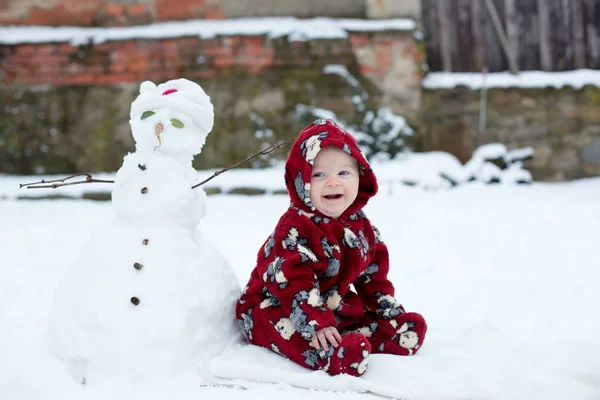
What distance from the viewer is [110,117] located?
502 cm

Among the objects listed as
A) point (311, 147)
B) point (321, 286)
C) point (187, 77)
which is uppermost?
point (187, 77)

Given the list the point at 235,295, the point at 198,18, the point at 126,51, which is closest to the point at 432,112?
the point at 198,18

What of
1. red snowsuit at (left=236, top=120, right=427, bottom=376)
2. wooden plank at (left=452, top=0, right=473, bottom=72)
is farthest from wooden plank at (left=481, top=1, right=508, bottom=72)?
red snowsuit at (left=236, top=120, right=427, bottom=376)

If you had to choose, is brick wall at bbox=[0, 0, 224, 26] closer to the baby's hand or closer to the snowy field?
the snowy field

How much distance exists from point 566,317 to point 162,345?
60.3 inches

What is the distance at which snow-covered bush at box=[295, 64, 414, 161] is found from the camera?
16.3 ft

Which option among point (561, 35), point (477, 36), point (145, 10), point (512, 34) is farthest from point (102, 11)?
point (561, 35)

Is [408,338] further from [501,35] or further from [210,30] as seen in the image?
[501,35]

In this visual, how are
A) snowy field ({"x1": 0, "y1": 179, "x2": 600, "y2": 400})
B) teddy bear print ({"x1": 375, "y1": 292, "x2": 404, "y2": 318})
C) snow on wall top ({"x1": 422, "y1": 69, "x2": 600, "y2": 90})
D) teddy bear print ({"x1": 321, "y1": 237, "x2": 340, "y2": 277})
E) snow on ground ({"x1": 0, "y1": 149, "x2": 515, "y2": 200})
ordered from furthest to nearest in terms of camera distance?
snow on wall top ({"x1": 422, "y1": 69, "x2": 600, "y2": 90}) < snow on ground ({"x1": 0, "y1": 149, "x2": 515, "y2": 200}) < teddy bear print ({"x1": 375, "y1": 292, "x2": 404, "y2": 318}) < teddy bear print ({"x1": 321, "y1": 237, "x2": 340, "y2": 277}) < snowy field ({"x1": 0, "y1": 179, "x2": 600, "y2": 400})

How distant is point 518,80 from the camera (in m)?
5.12

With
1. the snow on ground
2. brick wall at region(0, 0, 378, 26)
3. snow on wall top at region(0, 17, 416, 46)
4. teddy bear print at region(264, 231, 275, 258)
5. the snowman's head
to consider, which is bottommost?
teddy bear print at region(264, 231, 275, 258)

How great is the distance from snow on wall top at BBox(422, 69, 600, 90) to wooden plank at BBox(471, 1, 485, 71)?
0.11m

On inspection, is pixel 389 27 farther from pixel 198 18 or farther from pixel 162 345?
pixel 162 345

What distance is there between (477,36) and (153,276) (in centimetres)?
427
